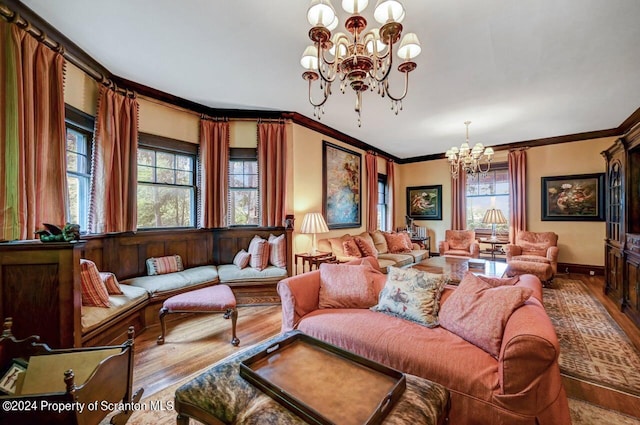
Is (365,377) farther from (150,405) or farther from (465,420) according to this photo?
(150,405)

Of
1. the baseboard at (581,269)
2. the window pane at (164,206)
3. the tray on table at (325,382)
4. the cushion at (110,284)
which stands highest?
the window pane at (164,206)

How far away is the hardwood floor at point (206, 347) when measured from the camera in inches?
74.8

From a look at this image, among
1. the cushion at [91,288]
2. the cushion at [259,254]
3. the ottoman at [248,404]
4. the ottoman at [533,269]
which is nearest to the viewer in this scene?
the ottoman at [248,404]

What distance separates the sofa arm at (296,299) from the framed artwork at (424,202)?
18.8 ft

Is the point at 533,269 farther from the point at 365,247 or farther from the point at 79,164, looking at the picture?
the point at 79,164

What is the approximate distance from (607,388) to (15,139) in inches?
189

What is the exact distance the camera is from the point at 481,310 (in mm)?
1713

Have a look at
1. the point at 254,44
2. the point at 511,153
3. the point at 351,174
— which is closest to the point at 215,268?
the point at 254,44

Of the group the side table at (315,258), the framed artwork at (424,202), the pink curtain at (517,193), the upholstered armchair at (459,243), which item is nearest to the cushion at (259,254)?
the side table at (315,258)

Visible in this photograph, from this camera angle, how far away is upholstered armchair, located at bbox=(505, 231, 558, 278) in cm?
479

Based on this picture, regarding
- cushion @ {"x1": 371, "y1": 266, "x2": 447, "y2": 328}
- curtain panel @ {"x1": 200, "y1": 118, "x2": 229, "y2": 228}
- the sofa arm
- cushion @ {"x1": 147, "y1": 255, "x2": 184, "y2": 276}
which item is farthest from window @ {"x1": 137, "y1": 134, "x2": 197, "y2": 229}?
cushion @ {"x1": 371, "y1": 266, "x2": 447, "y2": 328}

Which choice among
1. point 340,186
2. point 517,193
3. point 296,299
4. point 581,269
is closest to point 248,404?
point 296,299

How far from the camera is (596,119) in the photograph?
450 cm

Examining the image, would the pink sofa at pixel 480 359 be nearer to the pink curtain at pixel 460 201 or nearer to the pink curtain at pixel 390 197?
the pink curtain at pixel 460 201
